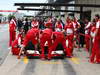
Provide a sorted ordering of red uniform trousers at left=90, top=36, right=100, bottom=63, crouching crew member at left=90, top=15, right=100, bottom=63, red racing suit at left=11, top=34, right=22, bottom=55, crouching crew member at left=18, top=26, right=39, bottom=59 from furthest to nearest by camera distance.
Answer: red racing suit at left=11, top=34, right=22, bottom=55 < crouching crew member at left=18, top=26, right=39, bottom=59 < red uniform trousers at left=90, top=36, right=100, bottom=63 < crouching crew member at left=90, top=15, right=100, bottom=63

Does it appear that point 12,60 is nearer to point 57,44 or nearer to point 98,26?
point 57,44

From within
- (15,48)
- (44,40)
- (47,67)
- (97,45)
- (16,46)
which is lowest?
(47,67)

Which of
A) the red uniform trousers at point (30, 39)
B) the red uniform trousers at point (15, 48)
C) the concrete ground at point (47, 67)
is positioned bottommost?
the concrete ground at point (47, 67)

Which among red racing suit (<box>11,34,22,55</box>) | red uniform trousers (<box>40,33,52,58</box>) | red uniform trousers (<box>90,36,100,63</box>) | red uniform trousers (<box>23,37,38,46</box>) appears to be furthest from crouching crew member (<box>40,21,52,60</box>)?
red uniform trousers (<box>90,36,100,63</box>)

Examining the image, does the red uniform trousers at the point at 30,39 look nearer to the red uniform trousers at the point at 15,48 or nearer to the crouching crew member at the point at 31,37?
the crouching crew member at the point at 31,37

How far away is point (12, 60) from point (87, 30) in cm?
603

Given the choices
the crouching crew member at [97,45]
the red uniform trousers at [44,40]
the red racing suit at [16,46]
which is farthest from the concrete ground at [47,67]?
the red racing suit at [16,46]

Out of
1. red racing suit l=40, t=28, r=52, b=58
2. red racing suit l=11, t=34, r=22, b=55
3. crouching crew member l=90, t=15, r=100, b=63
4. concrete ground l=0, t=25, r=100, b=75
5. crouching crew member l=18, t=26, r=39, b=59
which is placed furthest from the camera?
red racing suit l=11, t=34, r=22, b=55

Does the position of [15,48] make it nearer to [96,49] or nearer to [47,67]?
[47,67]

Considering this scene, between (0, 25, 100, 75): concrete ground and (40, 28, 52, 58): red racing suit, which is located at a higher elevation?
(40, 28, 52, 58): red racing suit

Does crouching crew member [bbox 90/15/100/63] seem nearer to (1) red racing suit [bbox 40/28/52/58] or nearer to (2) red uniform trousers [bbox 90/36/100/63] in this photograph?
(2) red uniform trousers [bbox 90/36/100/63]

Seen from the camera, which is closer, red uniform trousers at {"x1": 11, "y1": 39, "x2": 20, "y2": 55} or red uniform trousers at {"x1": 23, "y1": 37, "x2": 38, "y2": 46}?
red uniform trousers at {"x1": 23, "y1": 37, "x2": 38, "y2": 46}

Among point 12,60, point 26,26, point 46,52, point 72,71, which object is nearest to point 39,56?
point 46,52

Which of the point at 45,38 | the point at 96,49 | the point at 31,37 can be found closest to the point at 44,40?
the point at 45,38
